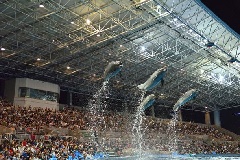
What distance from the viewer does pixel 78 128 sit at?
31.9 metres

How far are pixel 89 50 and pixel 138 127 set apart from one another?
19292 mm

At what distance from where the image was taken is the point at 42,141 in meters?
24.2

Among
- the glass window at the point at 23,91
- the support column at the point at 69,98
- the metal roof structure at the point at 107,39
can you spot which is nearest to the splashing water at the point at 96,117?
the support column at the point at 69,98

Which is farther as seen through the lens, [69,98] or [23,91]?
[69,98]

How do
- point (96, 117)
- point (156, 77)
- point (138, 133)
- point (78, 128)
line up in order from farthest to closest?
point (138, 133)
point (96, 117)
point (78, 128)
point (156, 77)

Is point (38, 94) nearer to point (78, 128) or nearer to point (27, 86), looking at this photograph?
point (27, 86)

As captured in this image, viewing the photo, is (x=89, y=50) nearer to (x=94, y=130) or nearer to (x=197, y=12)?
(x=94, y=130)

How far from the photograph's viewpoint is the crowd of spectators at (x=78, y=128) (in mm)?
21938

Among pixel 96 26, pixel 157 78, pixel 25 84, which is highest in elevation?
pixel 96 26

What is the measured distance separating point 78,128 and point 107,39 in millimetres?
10551

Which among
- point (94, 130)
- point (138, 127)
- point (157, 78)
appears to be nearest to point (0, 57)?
point (94, 130)

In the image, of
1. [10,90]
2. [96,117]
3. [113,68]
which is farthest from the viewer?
[96,117]

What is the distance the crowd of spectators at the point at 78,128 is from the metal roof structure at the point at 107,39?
532 cm

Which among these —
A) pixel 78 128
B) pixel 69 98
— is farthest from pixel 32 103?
pixel 69 98
